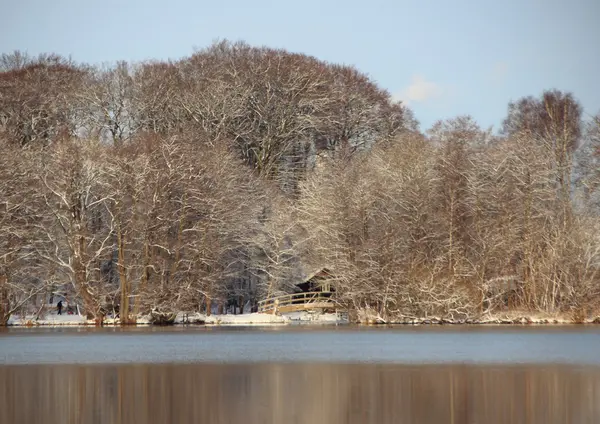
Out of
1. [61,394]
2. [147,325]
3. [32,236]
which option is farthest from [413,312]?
[61,394]

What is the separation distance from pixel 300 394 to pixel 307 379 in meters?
3.29

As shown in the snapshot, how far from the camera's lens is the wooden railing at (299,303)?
2493 inches

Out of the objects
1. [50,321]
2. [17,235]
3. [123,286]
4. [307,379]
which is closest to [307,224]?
[123,286]

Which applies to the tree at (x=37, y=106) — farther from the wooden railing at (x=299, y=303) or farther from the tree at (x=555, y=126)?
the tree at (x=555, y=126)

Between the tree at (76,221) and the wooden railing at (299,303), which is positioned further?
the wooden railing at (299,303)

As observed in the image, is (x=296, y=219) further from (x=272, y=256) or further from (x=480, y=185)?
(x=480, y=185)

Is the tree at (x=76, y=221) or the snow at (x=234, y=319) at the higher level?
the tree at (x=76, y=221)

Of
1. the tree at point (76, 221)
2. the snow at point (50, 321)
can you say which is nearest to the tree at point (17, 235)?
the tree at point (76, 221)

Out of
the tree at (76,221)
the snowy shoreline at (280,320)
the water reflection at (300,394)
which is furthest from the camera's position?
the tree at (76,221)

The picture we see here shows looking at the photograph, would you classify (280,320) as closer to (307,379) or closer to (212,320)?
(212,320)

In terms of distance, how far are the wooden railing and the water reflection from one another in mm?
32636

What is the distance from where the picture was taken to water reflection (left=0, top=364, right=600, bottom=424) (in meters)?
20.0

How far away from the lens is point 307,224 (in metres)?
63.0

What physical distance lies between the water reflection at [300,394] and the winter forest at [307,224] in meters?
26.0
